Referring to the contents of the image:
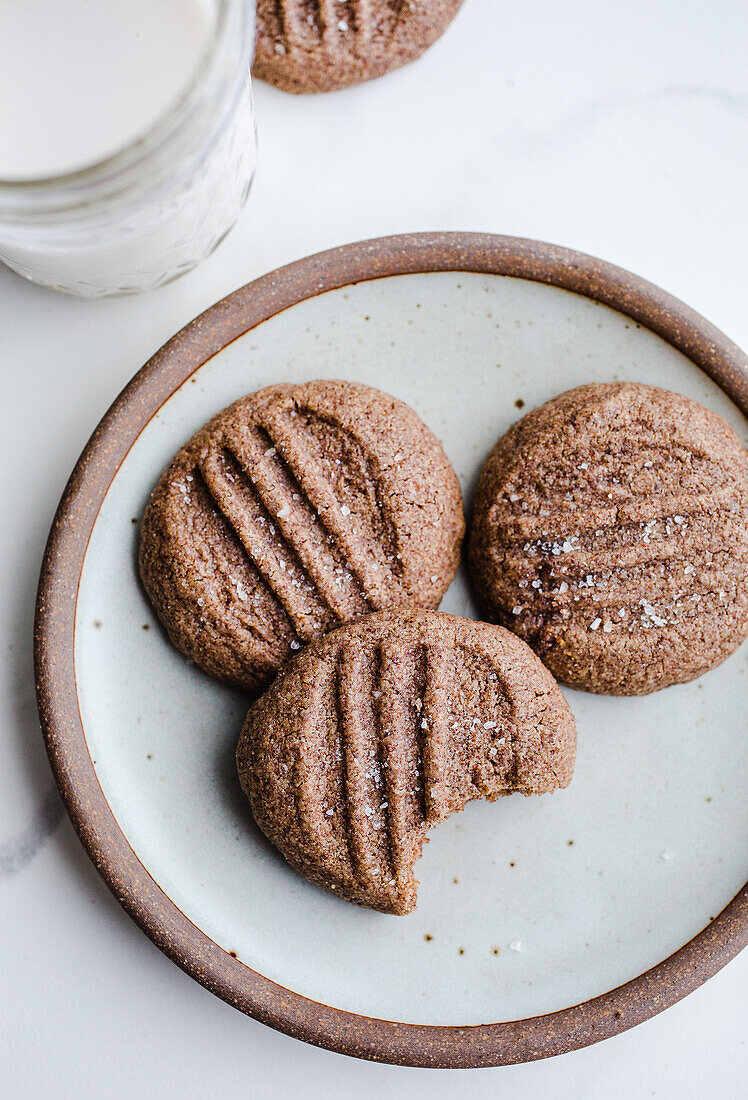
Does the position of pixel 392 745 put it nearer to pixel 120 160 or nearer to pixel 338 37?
pixel 120 160

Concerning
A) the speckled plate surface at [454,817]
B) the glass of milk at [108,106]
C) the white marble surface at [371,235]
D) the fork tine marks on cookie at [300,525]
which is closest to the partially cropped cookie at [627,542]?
the speckled plate surface at [454,817]

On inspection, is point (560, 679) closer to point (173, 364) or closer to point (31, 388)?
point (173, 364)

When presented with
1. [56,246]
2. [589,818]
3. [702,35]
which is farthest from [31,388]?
[702,35]

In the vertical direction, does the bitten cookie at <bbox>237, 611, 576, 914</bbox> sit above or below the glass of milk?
below

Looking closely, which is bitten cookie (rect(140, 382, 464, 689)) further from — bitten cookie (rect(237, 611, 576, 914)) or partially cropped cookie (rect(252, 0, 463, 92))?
partially cropped cookie (rect(252, 0, 463, 92))

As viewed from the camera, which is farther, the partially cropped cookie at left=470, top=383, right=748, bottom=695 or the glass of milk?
the partially cropped cookie at left=470, top=383, right=748, bottom=695

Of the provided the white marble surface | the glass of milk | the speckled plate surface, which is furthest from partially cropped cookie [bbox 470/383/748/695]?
the glass of milk
